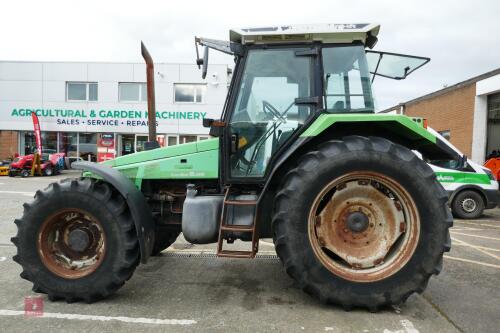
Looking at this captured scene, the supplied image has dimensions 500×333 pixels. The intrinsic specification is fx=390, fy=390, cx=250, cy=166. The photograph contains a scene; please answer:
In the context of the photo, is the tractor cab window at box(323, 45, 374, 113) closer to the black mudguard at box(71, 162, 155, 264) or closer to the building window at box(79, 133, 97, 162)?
the black mudguard at box(71, 162, 155, 264)

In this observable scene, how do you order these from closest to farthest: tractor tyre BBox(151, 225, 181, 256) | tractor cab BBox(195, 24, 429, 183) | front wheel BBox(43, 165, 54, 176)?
tractor cab BBox(195, 24, 429, 183) → tractor tyre BBox(151, 225, 181, 256) → front wheel BBox(43, 165, 54, 176)

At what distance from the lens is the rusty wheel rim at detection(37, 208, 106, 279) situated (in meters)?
3.59

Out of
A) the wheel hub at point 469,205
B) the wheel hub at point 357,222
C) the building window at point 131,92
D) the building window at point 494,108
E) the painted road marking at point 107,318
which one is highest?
the building window at point 131,92

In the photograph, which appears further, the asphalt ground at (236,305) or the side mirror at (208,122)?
the side mirror at (208,122)

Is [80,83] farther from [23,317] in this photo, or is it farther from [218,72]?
[23,317]

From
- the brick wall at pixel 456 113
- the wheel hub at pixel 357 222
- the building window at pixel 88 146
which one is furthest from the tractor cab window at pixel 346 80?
the building window at pixel 88 146

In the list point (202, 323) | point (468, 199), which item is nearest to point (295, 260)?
point (202, 323)

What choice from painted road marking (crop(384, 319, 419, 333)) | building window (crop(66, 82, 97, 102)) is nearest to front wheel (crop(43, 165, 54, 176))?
building window (crop(66, 82, 97, 102))

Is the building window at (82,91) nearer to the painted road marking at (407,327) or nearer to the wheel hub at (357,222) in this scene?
the wheel hub at (357,222)

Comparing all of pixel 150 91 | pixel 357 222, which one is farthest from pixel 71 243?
pixel 357 222

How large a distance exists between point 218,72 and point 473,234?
16435 mm

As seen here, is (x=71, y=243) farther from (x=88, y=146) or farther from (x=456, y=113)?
(x=88, y=146)

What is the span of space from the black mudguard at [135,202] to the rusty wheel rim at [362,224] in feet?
4.99

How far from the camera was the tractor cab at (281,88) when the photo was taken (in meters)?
3.69
